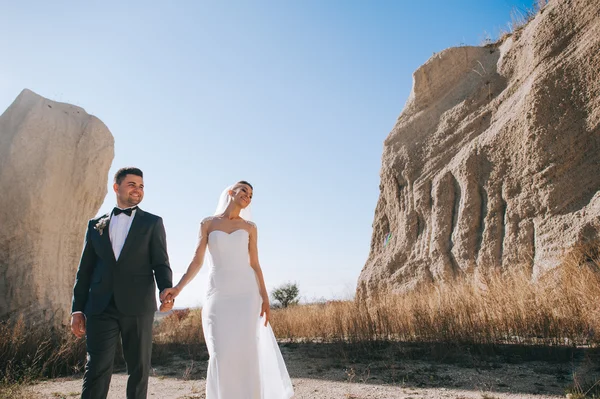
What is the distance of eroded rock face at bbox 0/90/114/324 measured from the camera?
30.6 ft

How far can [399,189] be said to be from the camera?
13.8 metres

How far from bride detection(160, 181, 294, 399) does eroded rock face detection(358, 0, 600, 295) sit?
6.57 meters

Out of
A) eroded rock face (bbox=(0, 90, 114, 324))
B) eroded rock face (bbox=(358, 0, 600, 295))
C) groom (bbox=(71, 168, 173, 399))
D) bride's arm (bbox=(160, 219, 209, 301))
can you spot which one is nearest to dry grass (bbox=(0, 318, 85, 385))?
eroded rock face (bbox=(0, 90, 114, 324))

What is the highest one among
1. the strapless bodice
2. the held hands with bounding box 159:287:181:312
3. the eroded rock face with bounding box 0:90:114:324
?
the eroded rock face with bounding box 0:90:114:324

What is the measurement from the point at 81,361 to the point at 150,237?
5.93 metres

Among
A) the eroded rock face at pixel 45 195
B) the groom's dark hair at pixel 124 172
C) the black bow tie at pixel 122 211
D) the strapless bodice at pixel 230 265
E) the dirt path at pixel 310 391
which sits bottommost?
the dirt path at pixel 310 391

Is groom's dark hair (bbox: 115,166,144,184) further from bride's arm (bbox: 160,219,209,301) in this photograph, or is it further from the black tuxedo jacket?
bride's arm (bbox: 160,219,209,301)

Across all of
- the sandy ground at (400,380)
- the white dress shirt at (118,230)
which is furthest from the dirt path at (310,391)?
the white dress shirt at (118,230)

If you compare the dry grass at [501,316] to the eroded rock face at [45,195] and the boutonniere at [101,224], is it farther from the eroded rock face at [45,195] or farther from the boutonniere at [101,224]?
the eroded rock face at [45,195]

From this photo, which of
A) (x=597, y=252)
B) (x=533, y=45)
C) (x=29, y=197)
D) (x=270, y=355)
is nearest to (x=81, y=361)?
(x=29, y=197)

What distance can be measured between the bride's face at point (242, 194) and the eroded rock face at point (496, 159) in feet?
21.9

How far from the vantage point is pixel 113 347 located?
130 inches

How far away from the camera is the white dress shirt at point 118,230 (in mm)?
3580

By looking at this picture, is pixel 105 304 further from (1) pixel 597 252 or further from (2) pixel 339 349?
(1) pixel 597 252
